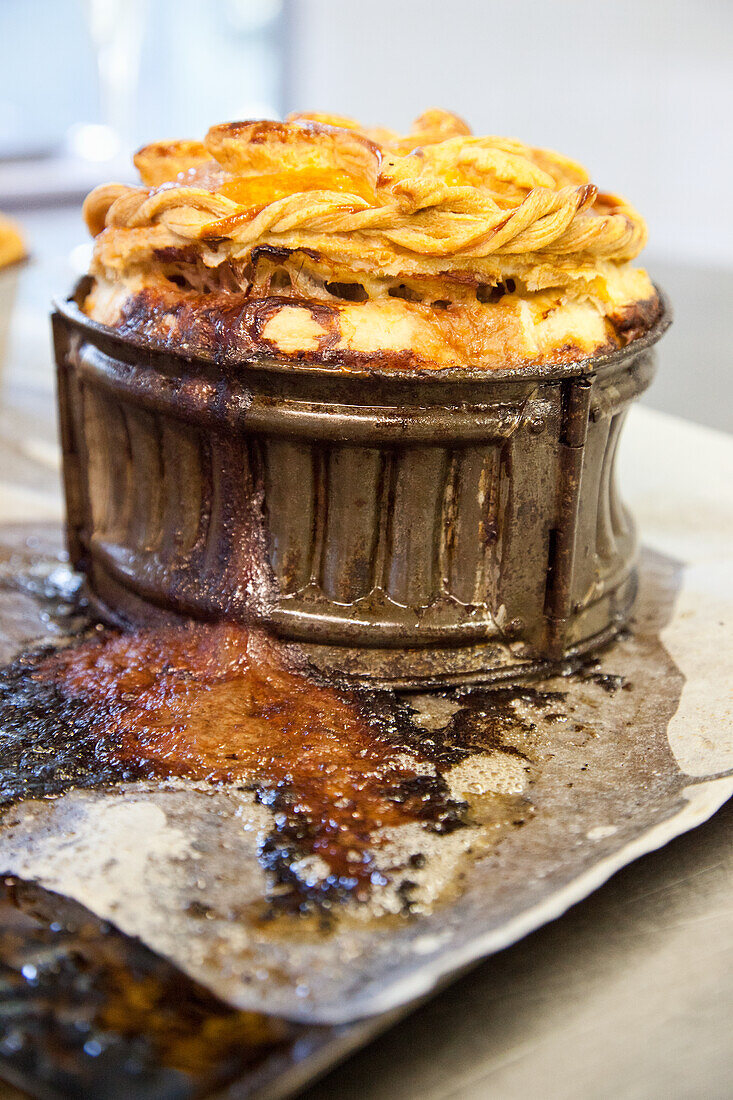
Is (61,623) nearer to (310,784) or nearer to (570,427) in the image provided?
(310,784)

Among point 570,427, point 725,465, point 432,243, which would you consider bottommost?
point 725,465

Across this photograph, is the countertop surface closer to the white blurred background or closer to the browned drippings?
the browned drippings

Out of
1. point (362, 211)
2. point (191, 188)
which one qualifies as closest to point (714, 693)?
point (362, 211)

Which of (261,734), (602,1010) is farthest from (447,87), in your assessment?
(602,1010)

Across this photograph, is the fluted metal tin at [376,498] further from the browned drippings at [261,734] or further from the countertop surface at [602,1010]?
the countertop surface at [602,1010]

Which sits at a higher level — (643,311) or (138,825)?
(643,311)

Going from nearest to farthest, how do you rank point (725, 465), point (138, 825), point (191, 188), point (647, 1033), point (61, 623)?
point (647, 1033) < point (138, 825) < point (191, 188) < point (61, 623) < point (725, 465)

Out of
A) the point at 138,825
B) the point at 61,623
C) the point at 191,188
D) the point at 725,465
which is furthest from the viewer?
the point at 725,465

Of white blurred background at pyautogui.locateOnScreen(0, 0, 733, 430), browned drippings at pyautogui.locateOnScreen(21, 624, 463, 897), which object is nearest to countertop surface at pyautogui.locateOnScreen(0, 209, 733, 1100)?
browned drippings at pyautogui.locateOnScreen(21, 624, 463, 897)

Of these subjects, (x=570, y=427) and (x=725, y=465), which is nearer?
(x=570, y=427)
